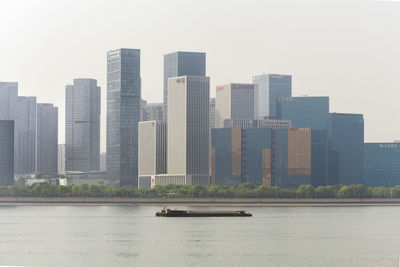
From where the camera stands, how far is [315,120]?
18962 centimetres

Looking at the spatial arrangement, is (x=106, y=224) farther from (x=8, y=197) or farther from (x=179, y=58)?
(x=179, y=58)

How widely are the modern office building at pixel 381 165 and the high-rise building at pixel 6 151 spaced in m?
70.6

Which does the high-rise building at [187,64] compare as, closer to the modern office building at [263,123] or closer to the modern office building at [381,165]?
the modern office building at [263,123]

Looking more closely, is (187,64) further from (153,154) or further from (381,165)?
(381,165)

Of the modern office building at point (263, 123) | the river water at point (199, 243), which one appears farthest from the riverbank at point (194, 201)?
the river water at point (199, 243)

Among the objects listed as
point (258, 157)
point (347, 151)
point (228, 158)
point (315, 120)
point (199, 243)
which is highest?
point (315, 120)

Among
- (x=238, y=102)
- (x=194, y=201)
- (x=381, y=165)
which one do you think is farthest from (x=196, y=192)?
(x=381, y=165)

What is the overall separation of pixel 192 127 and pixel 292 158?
20.2m

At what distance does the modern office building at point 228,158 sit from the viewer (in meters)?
178

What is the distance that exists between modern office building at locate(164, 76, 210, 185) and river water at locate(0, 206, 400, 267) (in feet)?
282

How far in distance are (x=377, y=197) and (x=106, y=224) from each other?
89.8 meters

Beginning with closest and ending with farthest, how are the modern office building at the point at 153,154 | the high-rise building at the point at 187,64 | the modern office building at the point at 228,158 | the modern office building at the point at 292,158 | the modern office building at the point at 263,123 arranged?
1. the modern office building at the point at 292,158
2. the modern office building at the point at 228,158
3. the modern office building at the point at 263,123
4. the modern office building at the point at 153,154
5. the high-rise building at the point at 187,64

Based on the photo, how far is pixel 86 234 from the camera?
238 feet

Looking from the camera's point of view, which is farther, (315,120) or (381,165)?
(315,120)
